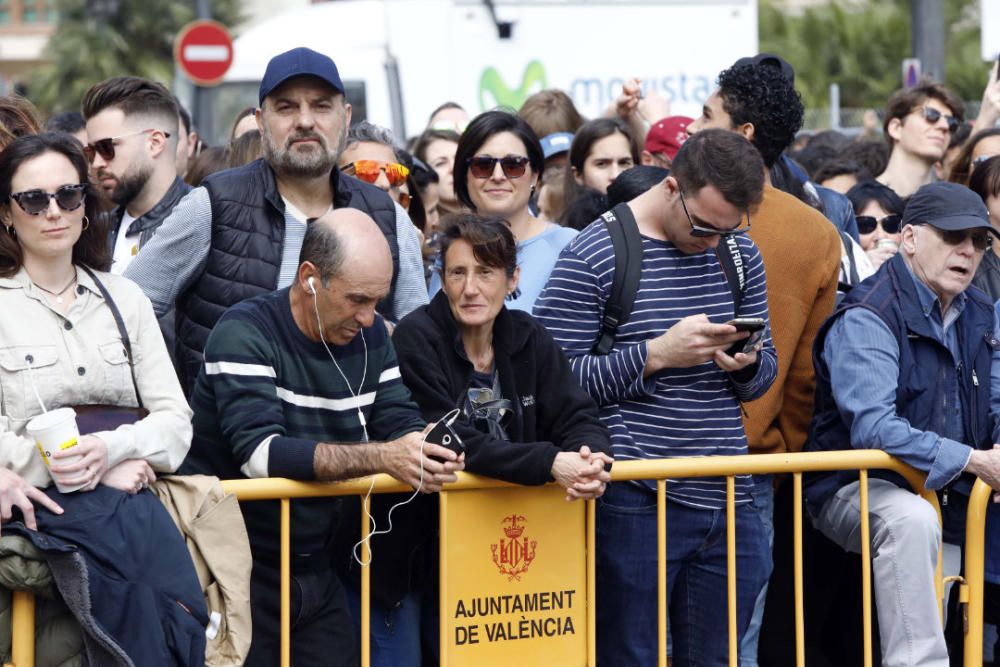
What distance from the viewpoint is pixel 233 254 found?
177 inches

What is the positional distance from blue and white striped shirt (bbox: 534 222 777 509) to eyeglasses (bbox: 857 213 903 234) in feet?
8.49

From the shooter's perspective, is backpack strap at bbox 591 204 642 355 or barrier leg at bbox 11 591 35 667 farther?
backpack strap at bbox 591 204 642 355

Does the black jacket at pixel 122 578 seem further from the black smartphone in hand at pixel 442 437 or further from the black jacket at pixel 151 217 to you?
the black jacket at pixel 151 217

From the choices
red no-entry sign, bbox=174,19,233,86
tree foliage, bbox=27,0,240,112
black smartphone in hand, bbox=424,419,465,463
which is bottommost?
black smartphone in hand, bbox=424,419,465,463

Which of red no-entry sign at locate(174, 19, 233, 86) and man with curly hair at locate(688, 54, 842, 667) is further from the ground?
red no-entry sign at locate(174, 19, 233, 86)

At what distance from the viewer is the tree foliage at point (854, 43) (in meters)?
26.7

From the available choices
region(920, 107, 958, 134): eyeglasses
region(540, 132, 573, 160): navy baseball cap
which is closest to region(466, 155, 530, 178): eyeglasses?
A: region(540, 132, 573, 160): navy baseball cap

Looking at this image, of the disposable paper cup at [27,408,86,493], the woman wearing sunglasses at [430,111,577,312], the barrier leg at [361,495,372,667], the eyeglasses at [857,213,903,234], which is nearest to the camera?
the disposable paper cup at [27,408,86,493]

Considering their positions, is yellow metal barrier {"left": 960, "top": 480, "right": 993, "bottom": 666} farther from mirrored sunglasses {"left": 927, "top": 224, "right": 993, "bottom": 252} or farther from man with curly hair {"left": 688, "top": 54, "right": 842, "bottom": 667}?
mirrored sunglasses {"left": 927, "top": 224, "right": 993, "bottom": 252}

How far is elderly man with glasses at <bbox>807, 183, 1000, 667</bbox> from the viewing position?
4535 millimetres

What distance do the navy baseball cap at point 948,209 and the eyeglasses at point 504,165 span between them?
4.79 feet

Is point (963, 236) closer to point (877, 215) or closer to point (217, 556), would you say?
point (877, 215)

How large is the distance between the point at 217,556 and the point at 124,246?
2166mm

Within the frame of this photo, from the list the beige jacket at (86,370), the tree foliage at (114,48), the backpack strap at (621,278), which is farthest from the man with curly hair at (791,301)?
the tree foliage at (114,48)
